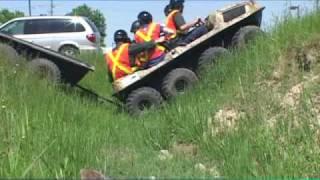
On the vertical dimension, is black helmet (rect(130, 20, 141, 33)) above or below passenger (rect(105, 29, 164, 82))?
above

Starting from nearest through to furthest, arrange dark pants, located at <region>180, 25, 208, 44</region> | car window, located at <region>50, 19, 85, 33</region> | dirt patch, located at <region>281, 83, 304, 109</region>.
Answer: dirt patch, located at <region>281, 83, 304, 109</region>
dark pants, located at <region>180, 25, 208, 44</region>
car window, located at <region>50, 19, 85, 33</region>

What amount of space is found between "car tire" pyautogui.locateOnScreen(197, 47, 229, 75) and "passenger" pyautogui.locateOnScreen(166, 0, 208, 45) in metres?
0.48

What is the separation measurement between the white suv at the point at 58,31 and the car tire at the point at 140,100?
13.3m

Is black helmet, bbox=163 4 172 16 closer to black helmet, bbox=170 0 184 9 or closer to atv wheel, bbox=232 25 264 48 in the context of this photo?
black helmet, bbox=170 0 184 9

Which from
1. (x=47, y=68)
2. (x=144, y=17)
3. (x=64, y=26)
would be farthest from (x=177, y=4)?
(x=64, y=26)

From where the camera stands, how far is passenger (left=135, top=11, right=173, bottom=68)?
46.3 ft

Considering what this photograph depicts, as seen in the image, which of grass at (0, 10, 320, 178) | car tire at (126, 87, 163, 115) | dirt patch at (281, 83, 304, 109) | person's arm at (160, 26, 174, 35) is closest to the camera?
grass at (0, 10, 320, 178)

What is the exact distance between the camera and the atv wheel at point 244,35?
13800 mm

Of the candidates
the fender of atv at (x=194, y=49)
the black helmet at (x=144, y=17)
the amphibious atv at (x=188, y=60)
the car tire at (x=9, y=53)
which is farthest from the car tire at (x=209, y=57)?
the car tire at (x=9, y=53)

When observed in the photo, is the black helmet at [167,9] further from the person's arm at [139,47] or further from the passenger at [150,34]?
the person's arm at [139,47]

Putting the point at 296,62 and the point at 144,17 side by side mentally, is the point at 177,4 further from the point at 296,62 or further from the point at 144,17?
the point at 296,62

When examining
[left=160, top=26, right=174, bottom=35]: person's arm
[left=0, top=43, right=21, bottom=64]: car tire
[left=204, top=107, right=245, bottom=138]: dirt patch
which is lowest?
[left=204, top=107, right=245, bottom=138]: dirt patch

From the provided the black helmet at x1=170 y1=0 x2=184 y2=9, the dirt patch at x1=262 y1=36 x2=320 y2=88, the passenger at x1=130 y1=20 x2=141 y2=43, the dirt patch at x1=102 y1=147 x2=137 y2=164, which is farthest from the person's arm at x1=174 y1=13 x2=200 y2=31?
the dirt patch at x1=102 y1=147 x2=137 y2=164

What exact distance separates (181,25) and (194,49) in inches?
33.6
